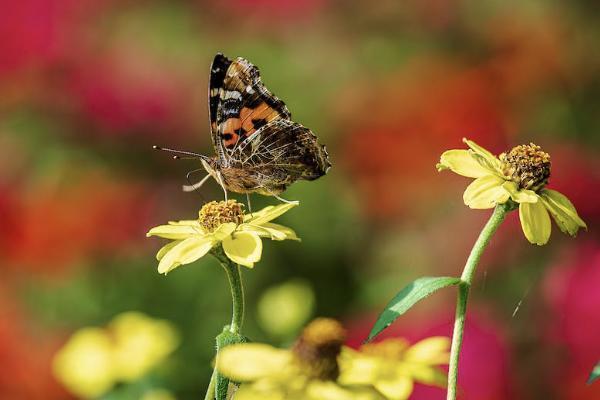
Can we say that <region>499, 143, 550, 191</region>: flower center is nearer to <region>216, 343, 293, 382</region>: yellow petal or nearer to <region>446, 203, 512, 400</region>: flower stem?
<region>446, 203, 512, 400</region>: flower stem

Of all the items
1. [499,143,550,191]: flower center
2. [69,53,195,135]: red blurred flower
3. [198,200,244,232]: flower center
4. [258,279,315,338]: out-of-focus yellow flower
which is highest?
[69,53,195,135]: red blurred flower

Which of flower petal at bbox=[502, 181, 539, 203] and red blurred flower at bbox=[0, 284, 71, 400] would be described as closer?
flower petal at bbox=[502, 181, 539, 203]

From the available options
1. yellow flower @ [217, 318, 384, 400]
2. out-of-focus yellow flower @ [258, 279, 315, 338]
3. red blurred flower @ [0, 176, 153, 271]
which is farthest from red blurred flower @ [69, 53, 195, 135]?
yellow flower @ [217, 318, 384, 400]

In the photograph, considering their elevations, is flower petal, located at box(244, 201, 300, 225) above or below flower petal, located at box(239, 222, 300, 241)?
above

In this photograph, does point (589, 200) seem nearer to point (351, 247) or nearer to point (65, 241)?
point (351, 247)

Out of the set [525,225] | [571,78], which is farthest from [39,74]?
[525,225]

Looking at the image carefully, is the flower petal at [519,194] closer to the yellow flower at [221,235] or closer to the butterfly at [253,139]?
the yellow flower at [221,235]

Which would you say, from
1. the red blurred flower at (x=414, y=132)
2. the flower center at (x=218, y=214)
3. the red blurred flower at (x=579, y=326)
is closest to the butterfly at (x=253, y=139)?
the flower center at (x=218, y=214)
